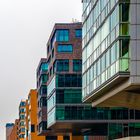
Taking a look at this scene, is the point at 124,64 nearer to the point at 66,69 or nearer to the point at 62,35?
the point at 66,69

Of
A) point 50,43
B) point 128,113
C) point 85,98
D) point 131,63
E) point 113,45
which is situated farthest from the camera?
point 50,43

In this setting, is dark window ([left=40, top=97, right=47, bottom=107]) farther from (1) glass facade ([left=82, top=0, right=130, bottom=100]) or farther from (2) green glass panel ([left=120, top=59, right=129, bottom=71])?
(2) green glass panel ([left=120, top=59, right=129, bottom=71])

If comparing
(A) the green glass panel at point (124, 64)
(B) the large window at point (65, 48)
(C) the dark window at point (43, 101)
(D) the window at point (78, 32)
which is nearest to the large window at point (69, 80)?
(B) the large window at point (65, 48)

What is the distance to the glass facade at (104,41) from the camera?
49.8 meters

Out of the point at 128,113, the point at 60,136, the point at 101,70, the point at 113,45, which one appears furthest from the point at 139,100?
the point at 60,136

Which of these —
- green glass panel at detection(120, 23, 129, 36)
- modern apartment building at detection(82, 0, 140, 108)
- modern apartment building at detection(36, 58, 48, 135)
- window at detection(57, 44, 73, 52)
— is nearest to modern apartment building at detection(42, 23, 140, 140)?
window at detection(57, 44, 73, 52)

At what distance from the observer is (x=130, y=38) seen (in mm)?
48938

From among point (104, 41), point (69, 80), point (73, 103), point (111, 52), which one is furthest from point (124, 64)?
point (69, 80)

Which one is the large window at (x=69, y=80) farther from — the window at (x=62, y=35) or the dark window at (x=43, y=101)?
the dark window at (x=43, y=101)

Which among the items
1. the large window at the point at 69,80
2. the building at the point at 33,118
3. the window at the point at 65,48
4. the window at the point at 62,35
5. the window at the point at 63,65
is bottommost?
the building at the point at 33,118

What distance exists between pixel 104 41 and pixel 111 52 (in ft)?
11.2

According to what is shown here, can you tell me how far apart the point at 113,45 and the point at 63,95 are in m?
47.0

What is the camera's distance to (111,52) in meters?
52.8

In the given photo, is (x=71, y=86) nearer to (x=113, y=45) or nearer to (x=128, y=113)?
(x=128, y=113)
